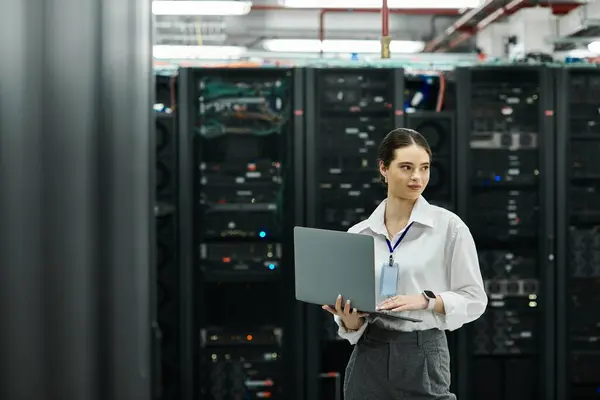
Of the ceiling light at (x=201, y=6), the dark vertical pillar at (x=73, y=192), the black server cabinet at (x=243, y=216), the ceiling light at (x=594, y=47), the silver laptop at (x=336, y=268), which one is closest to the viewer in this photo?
the dark vertical pillar at (x=73, y=192)

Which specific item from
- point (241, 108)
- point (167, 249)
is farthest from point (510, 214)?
point (167, 249)

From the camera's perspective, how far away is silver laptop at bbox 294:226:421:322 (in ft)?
6.72

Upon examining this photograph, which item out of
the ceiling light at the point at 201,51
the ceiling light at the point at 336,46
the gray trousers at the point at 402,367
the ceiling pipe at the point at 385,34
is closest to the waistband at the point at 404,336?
the gray trousers at the point at 402,367

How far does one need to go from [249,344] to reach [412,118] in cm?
159

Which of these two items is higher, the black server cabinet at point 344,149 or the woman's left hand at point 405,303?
the black server cabinet at point 344,149

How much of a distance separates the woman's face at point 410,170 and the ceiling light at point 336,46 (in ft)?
19.1

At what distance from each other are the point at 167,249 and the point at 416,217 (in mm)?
2424

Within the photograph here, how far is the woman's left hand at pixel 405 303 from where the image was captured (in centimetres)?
210

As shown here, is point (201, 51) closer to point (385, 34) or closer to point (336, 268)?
point (385, 34)

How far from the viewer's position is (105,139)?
1820mm

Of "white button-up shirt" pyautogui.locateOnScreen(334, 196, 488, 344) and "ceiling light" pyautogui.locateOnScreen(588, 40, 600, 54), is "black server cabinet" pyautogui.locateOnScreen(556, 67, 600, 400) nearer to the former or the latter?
"white button-up shirt" pyautogui.locateOnScreen(334, 196, 488, 344)

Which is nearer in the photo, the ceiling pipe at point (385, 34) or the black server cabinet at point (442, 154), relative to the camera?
the ceiling pipe at point (385, 34)

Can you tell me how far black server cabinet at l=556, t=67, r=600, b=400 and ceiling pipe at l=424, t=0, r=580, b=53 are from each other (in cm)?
186

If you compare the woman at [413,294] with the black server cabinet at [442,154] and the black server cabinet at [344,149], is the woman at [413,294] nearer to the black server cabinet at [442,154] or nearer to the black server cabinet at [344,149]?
the black server cabinet at [344,149]
